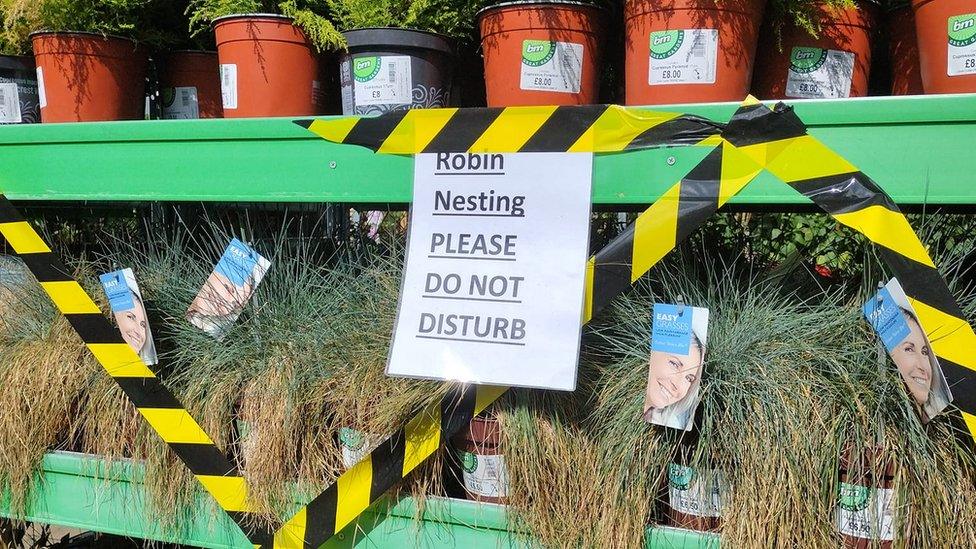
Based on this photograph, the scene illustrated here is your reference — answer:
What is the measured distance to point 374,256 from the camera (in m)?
1.69

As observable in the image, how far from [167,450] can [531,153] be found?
100 centimetres

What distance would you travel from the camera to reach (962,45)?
1224mm

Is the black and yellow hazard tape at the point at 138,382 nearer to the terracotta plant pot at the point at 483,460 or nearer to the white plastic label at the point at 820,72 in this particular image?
the terracotta plant pot at the point at 483,460

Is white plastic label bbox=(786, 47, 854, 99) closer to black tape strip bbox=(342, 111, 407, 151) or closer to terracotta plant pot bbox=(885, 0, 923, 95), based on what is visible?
terracotta plant pot bbox=(885, 0, 923, 95)

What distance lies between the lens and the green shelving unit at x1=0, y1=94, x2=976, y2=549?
43.0 inches

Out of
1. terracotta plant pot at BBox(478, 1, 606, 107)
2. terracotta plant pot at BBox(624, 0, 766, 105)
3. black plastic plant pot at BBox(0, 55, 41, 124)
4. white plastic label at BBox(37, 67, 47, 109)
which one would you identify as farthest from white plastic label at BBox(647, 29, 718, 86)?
black plastic plant pot at BBox(0, 55, 41, 124)

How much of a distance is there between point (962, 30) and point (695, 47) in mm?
433

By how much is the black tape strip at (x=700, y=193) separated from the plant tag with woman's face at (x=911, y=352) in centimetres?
30

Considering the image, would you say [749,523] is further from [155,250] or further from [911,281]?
[155,250]

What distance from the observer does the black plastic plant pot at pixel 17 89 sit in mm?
1913

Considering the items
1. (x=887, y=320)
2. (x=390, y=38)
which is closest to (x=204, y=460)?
(x=390, y=38)

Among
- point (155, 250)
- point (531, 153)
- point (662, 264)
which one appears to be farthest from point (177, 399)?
point (662, 264)

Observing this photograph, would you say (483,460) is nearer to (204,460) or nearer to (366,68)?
(204,460)

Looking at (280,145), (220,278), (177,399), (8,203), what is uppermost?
(280,145)
